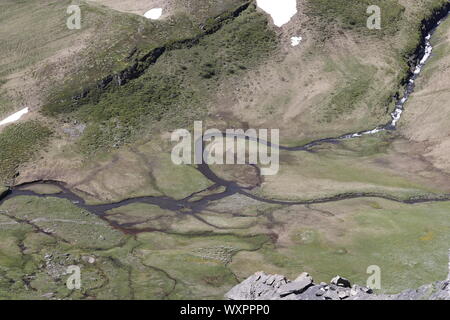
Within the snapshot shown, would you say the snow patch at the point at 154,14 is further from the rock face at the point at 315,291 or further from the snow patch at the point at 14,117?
the rock face at the point at 315,291

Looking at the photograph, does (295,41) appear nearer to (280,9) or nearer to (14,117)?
(280,9)

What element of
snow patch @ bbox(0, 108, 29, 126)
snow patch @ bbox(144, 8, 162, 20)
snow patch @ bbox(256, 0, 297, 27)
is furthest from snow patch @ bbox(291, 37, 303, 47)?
snow patch @ bbox(0, 108, 29, 126)

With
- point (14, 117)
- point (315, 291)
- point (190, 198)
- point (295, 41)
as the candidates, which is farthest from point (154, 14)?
point (315, 291)

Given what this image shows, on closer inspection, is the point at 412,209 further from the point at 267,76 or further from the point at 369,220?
the point at 267,76

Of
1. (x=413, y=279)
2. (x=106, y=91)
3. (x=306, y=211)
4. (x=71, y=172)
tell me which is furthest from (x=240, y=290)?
(x=106, y=91)

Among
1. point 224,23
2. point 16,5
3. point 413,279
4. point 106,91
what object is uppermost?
point 16,5
